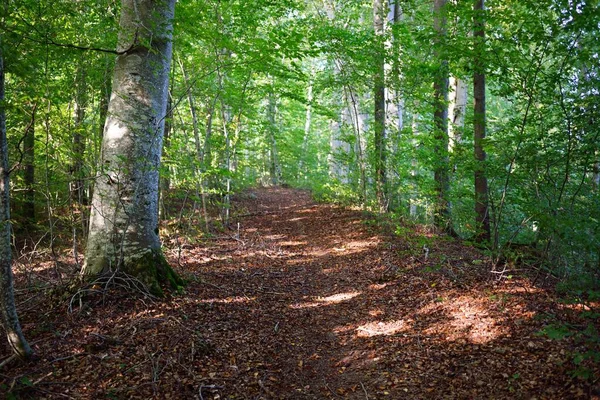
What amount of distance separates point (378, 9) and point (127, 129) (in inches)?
356

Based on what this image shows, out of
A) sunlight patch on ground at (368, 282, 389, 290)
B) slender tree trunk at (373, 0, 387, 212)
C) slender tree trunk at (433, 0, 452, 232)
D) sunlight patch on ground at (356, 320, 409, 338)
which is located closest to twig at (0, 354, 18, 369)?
sunlight patch on ground at (356, 320, 409, 338)

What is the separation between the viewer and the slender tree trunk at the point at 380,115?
9.60 m

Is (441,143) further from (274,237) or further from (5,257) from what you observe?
(5,257)

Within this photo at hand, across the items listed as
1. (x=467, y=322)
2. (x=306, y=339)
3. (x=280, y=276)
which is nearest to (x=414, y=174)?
(x=280, y=276)

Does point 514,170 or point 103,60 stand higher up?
point 103,60

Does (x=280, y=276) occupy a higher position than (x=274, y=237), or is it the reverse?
(x=274, y=237)

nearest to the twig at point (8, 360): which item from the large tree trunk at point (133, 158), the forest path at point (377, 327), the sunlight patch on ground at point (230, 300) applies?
the large tree trunk at point (133, 158)

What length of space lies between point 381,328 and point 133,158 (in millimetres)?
3808

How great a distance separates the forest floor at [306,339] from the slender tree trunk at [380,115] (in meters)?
3.63

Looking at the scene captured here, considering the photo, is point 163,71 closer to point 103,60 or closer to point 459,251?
point 103,60

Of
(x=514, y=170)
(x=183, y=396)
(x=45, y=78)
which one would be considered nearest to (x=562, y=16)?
(x=514, y=170)

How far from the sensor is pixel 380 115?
1113 centimetres

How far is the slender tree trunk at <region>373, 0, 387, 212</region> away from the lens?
9602mm

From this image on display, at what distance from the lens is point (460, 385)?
135 inches
